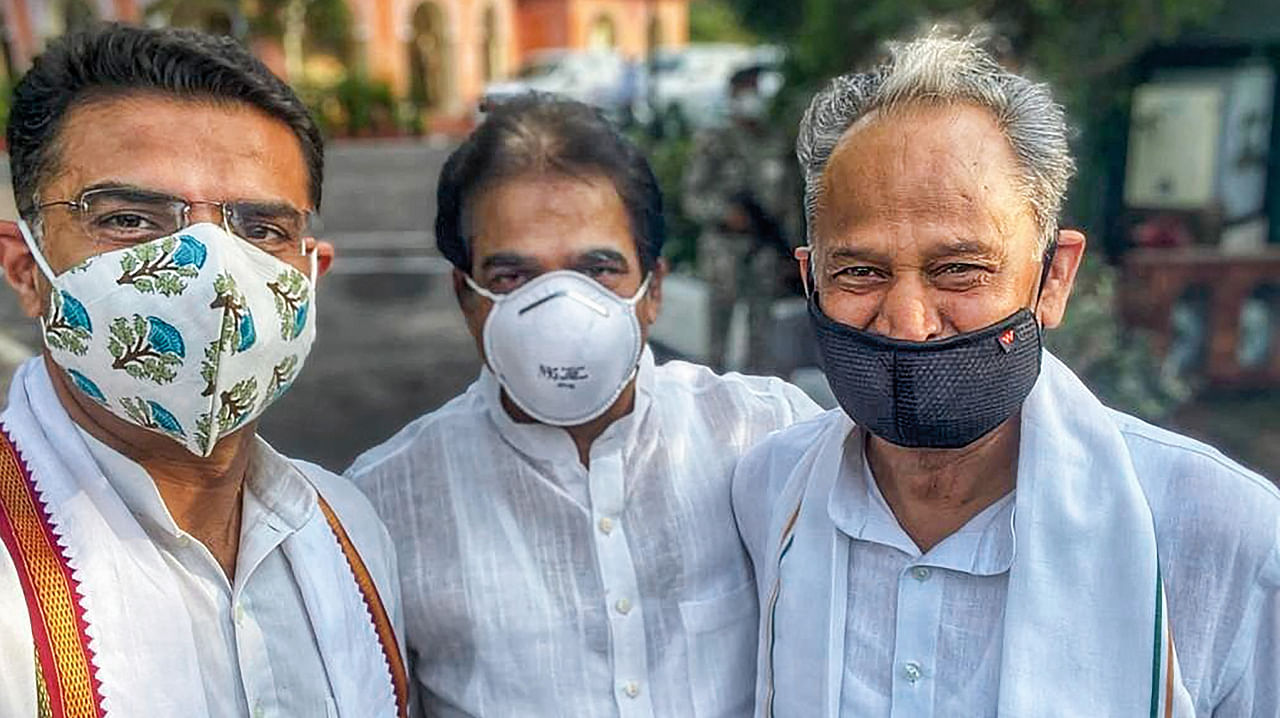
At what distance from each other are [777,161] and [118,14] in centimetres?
1982

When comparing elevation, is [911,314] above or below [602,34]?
below

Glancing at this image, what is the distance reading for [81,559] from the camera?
1485 mm

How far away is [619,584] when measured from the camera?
6.62 ft

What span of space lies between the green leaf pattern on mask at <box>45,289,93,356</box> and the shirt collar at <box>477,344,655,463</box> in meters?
0.82

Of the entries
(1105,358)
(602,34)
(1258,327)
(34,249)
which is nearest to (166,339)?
(34,249)

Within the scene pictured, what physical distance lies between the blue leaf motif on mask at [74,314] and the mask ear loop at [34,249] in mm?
59

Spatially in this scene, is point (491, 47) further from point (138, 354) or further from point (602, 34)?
→ point (138, 354)

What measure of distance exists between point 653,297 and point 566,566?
59cm

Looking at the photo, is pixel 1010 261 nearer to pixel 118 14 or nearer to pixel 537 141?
pixel 537 141

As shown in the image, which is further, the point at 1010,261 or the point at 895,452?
the point at 895,452

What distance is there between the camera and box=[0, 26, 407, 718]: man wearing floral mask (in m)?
1.49

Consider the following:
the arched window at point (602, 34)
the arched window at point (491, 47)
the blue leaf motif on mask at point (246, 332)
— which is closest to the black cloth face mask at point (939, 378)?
the blue leaf motif on mask at point (246, 332)

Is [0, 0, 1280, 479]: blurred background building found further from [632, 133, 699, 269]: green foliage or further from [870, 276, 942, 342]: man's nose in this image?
[870, 276, 942, 342]: man's nose

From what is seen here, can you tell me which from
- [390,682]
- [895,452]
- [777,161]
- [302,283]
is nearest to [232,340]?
[302,283]
